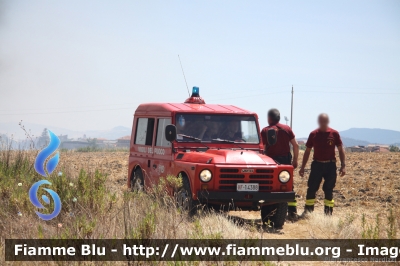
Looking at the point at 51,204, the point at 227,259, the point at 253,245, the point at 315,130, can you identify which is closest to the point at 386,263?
the point at 253,245

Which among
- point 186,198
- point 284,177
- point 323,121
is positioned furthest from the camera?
point 323,121

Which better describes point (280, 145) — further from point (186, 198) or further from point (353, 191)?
point (353, 191)

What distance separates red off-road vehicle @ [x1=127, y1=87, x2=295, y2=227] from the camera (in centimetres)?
1054

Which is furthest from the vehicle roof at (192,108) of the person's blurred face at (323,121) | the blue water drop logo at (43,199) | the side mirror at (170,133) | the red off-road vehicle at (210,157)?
the blue water drop logo at (43,199)

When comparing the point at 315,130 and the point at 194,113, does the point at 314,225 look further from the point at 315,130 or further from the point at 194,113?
the point at 194,113

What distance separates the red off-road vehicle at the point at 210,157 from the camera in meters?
10.5

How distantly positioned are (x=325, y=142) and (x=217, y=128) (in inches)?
80.9

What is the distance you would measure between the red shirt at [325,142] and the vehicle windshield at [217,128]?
111cm

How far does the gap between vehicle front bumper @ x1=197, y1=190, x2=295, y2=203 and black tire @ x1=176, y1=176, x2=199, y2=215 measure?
241mm

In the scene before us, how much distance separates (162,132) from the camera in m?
12.5

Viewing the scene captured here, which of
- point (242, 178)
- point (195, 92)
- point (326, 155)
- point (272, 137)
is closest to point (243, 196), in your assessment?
point (242, 178)

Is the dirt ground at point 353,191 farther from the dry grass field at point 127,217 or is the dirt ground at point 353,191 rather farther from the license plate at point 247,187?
the license plate at point 247,187

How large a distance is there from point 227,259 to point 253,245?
2.59 ft

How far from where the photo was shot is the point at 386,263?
8180 millimetres
